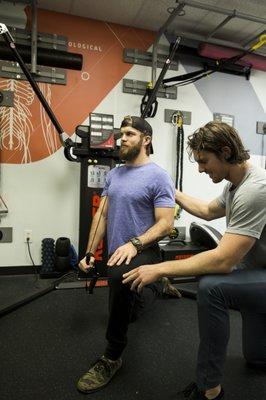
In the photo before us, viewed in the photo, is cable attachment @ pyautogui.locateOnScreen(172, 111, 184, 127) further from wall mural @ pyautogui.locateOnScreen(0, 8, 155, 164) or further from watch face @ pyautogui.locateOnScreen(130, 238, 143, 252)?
watch face @ pyautogui.locateOnScreen(130, 238, 143, 252)

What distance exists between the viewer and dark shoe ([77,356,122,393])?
141 centimetres

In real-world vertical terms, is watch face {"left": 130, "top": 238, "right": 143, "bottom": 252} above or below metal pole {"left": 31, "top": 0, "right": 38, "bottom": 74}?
below

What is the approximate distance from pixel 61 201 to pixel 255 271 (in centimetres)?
221

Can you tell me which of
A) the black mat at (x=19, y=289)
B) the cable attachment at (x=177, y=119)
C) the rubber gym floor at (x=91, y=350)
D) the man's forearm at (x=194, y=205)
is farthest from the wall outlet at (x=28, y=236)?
the cable attachment at (x=177, y=119)

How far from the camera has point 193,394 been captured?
50.9 inches

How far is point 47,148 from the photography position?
303 centimetres

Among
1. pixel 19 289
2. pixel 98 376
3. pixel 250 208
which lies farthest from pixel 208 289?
pixel 19 289

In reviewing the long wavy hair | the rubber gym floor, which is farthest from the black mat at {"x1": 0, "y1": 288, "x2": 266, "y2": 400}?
the long wavy hair

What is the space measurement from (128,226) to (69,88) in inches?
79.3

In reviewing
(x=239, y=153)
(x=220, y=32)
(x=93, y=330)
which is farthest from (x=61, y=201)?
(x=220, y=32)

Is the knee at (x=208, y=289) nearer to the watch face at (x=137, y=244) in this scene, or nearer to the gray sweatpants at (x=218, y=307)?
the gray sweatpants at (x=218, y=307)

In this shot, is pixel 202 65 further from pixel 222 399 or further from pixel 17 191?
pixel 222 399

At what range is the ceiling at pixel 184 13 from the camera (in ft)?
9.16

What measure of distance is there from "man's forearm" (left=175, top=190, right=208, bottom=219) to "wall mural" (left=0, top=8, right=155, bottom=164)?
169 centimetres
